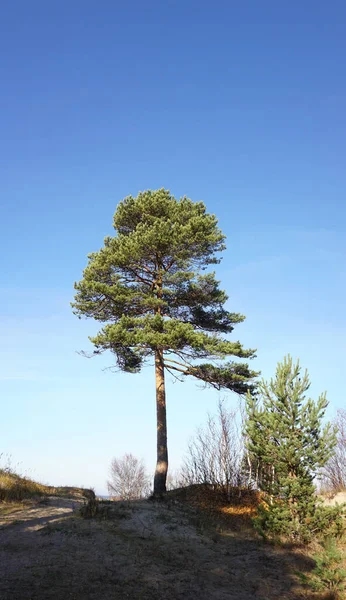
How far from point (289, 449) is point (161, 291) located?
8898 mm

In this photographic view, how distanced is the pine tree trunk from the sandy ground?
3529 millimetres

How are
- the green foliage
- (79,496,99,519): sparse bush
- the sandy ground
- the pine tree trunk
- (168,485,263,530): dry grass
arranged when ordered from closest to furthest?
the sandy ground < the green foliage < (79,496,99,519): sparse bush < (168,485,263,530): dry grass < the pine tree trunk

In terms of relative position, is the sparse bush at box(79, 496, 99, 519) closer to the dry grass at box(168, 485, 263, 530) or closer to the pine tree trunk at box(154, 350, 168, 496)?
the dry grass at box(168, 485, 263, 530)

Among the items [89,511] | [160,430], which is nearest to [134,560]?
[89,511]

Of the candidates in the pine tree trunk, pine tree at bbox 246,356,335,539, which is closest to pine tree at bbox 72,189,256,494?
the pine tree trunk

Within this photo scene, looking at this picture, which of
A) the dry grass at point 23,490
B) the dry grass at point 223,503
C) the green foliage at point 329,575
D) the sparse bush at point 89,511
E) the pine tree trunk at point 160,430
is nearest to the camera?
the green foliage at point 329,575

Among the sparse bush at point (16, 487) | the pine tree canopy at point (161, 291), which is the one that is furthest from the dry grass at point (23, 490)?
the pine tree canopy at point (161, 291)

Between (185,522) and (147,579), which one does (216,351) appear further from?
(147,579)

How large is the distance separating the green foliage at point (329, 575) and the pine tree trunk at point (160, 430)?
847 cm

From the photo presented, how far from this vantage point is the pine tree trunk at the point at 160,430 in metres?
17.3

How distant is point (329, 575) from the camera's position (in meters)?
8.75

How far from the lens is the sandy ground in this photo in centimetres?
795

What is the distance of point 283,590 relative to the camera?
8.59 meters

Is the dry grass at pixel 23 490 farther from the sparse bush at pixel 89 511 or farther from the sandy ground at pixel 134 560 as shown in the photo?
the sparse bush at pixel 89 511
